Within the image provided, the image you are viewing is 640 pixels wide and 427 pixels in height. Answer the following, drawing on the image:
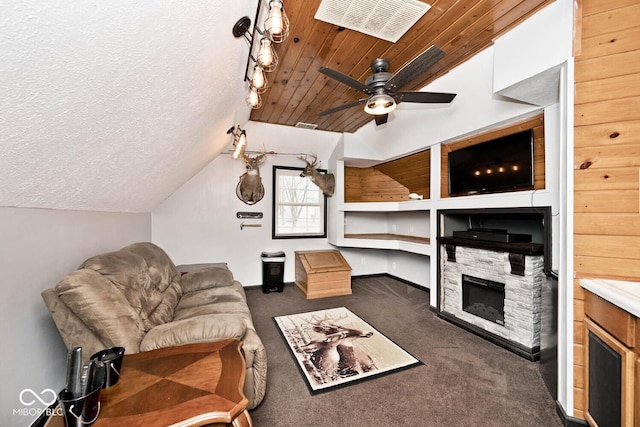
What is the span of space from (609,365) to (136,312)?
2724mm

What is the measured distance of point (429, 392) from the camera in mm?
1958

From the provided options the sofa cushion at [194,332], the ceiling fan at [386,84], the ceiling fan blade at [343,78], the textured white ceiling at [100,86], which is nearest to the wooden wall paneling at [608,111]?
the ceiling fan at [386,84]

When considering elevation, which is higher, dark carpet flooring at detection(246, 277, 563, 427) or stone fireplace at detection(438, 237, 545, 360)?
stone fireplace at detection(438, 237, 545, 360)

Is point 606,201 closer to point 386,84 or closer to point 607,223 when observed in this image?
point 607,223

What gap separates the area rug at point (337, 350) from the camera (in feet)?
7.07

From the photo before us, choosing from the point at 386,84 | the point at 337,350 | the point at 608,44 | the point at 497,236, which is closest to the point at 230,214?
the point at 337,350

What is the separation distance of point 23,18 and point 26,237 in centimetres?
140

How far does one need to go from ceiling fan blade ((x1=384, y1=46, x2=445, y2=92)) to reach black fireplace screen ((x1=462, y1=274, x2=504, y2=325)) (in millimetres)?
2259

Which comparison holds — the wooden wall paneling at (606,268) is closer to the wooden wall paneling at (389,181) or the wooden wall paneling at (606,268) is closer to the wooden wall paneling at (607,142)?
the wooden wall paneling at (607,142)

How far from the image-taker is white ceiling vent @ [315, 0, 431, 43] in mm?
1820

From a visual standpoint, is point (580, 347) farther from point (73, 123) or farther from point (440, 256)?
point (73, 123)

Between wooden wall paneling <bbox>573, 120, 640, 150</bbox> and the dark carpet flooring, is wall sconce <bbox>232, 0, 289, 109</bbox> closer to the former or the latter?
wooden wall paneling <bbox>573, 120, 640, 150</bbox>

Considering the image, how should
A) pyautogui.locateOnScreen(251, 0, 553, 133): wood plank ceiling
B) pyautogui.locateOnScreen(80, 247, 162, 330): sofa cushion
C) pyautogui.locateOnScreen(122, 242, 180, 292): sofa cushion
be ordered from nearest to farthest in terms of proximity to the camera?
pyautogui.locateOnScreen(80, 247, 162, 330): sofa cushion → pyautogui.locateOnScreen(251, 0, 553, 133): wood plank ceiling → pyautogui.locateOnScreen(122, 242, 180, 292): sofa cushion

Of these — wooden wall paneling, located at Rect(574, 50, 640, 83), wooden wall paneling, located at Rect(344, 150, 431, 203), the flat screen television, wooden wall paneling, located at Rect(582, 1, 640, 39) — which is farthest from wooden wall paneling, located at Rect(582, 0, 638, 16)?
wooden wall paneling, located at Rect(344, 150, 431, 203)
